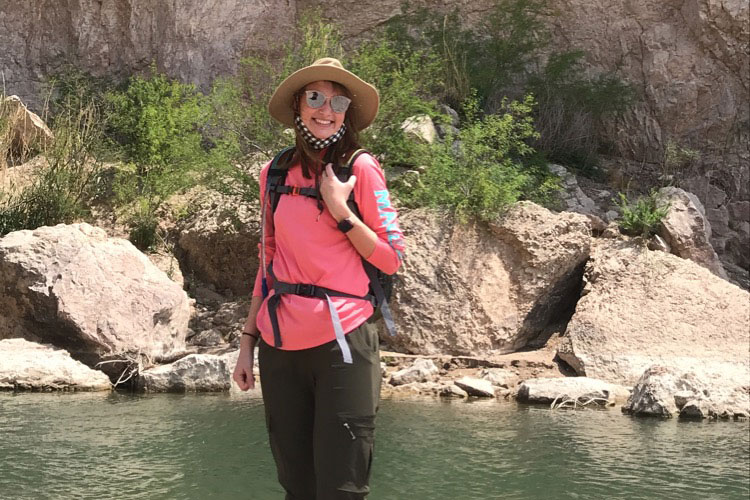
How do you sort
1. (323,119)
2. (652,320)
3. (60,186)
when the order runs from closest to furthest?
(323,119) → (652,320) → (60,186)

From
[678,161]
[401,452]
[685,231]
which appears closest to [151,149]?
[685,231]

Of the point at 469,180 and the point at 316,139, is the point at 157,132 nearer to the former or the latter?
the point at 469,180

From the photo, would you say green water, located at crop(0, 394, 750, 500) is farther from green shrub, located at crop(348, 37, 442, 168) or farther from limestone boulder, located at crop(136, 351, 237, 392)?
green shrub, located at crop(348, 37, 442, 168)

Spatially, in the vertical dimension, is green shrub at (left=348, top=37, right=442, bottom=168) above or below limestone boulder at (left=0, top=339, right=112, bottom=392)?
above

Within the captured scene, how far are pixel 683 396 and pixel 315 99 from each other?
221 inches

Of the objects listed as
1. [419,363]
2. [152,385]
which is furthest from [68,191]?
[419,363]

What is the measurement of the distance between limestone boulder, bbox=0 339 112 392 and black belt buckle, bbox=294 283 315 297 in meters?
5.87

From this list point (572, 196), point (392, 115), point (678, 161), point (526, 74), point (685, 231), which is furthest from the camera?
point (526, 74)

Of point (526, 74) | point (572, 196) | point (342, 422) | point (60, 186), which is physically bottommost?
point (342, 422)

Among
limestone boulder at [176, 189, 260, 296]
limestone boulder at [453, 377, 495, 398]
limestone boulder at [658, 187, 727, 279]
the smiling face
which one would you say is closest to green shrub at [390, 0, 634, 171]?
limestone boulder at [658, 187, 727, 279]

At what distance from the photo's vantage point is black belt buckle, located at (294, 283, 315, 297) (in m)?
2.29

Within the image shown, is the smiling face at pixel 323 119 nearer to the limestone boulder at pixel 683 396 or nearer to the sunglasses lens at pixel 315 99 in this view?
the sunglasses lens at pixel 315 99

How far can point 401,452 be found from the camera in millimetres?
5496

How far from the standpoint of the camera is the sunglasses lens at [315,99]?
2.43m
